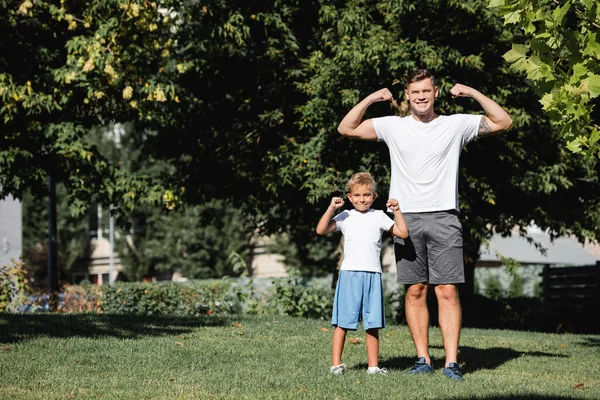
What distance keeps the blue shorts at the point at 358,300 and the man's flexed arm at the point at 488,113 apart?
1.34 metres

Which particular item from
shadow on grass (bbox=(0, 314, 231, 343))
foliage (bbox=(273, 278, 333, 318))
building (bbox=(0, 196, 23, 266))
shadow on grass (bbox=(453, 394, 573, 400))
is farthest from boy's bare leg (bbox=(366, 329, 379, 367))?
building (bbox=(0, 196, 23, 266))

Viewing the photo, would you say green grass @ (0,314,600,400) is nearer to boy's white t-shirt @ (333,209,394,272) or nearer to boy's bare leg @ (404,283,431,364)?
boy's bare leg @ (404,283,431,364)

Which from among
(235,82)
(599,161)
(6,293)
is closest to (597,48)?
(6,293)

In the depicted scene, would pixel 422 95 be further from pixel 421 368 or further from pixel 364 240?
pixel 421 368

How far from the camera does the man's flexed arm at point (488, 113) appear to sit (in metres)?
6.37

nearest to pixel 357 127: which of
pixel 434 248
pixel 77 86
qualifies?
pixel 434 248

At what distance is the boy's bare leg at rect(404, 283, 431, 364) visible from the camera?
6.65m

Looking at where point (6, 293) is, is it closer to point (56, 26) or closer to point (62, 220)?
point (56, 26)

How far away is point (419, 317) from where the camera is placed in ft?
21.9

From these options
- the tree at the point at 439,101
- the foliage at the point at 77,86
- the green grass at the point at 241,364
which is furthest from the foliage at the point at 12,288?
the tree at the point at 439,101

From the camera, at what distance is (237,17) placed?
16.5 metres

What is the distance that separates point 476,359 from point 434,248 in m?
1.60

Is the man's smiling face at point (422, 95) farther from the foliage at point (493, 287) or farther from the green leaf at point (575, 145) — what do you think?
the foliage at point (493, 287)

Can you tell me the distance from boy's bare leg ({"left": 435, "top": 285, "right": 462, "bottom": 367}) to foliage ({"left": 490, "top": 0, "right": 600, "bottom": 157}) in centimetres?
138
